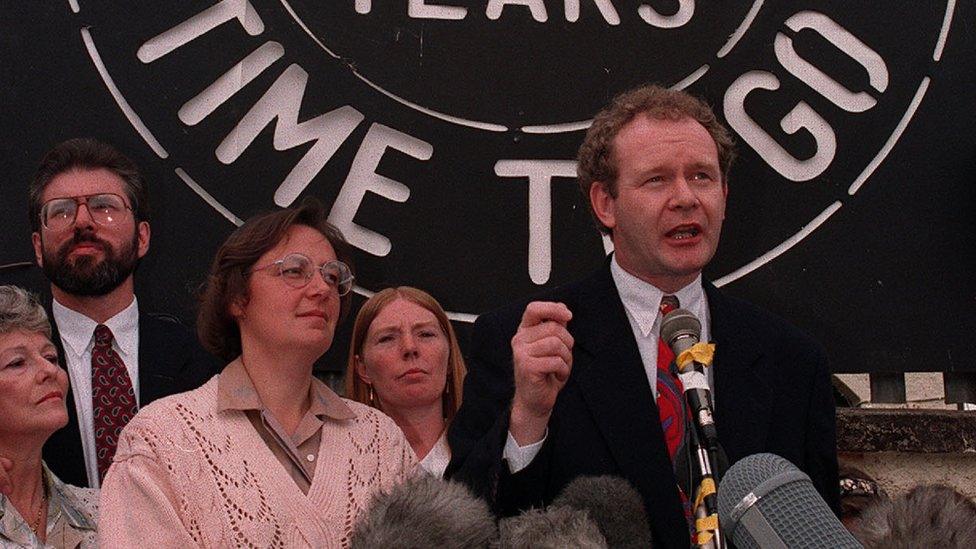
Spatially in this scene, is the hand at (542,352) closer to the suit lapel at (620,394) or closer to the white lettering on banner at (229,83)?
the suit lapel at (620,394)

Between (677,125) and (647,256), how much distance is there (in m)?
0.30

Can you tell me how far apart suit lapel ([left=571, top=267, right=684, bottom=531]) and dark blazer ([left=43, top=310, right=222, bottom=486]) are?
3.79ft

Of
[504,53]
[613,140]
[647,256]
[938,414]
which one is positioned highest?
[504,53]

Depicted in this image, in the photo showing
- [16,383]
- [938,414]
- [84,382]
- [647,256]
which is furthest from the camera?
[938,414]

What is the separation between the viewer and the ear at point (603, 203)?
280 cm

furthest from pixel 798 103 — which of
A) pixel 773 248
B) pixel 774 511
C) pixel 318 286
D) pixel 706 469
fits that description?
pixel 774 511

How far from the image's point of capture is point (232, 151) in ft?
12.3

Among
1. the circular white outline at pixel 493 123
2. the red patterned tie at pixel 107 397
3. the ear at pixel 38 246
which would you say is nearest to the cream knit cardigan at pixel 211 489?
the red patterned tie at pixel 107 397

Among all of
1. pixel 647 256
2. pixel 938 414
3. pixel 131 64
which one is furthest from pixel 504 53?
pixel 938 414

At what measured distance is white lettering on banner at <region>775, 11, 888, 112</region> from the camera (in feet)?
12.4

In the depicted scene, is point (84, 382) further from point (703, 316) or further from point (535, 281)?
point (703, 316)

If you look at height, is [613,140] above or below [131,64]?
below

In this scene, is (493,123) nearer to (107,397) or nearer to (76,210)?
(76,210)

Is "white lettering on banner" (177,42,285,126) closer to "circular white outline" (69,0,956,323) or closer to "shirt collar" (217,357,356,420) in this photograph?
"circular white outline" (69,0,956,323)
